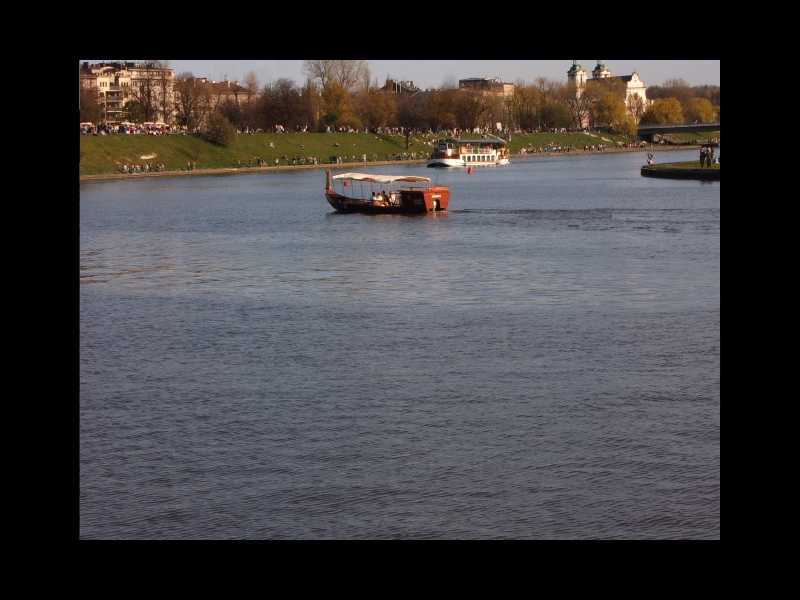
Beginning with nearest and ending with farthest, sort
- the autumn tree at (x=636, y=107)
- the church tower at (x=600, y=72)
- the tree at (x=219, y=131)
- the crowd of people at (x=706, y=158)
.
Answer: the crowd of people at (x=706, y=158) < the tree at (x=219, y=131) < the autumn tree at (x=636, y=107) < the church tower at (x=600, y=72)

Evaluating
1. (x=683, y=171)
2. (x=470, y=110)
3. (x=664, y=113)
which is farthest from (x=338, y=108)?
(x=664, y=113)

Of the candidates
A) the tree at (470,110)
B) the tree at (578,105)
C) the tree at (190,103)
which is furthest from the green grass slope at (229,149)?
the tree at (578,105)

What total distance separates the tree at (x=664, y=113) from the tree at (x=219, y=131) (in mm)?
23056

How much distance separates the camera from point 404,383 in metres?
9.23

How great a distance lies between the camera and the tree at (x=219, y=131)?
32.7 metres

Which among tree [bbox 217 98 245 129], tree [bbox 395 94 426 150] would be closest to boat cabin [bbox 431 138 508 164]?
tree [bbox 395 94 426 150]

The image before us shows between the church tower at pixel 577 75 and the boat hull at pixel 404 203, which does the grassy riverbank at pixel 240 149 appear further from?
the church tower at pixel 577 75

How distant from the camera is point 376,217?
Result: 22922mm

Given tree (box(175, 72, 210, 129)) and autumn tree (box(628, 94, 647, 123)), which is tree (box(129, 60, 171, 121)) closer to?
tree (box(175, 72, 210, 129))

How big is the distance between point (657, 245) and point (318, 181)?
14615mm

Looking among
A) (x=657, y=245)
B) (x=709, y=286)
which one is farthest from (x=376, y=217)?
(x=709, y=286)

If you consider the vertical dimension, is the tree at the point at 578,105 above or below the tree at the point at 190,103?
above

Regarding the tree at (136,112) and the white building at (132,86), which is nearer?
the tree at (136,112)

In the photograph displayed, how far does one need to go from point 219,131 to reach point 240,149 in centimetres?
106
